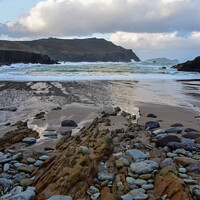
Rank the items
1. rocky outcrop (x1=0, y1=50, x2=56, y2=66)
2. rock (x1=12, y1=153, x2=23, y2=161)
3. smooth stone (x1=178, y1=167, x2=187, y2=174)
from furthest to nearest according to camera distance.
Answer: rocky outcrop (x1=0, y1=50, x2=56, y2=66) < rock (x1=12, y1=153, x2=23, y2=161) < smooth stone (x1=178, y1=167, x2=187, y2=174)

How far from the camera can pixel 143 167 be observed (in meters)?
2.86

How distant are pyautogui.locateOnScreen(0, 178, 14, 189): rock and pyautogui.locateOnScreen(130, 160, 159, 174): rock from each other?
1650 mm

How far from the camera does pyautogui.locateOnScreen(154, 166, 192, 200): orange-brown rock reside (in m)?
2.26

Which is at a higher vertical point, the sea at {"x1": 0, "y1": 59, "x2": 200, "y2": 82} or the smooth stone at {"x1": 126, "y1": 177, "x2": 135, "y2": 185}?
the sea at {"x1": 0, "y1": 59, "x2": 200, "y2": 82}

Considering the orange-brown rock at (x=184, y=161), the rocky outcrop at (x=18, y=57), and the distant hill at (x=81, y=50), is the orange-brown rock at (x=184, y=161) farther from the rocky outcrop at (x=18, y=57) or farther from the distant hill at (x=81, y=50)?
the distant hill at (x=81, y=50)

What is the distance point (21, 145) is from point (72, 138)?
1064 mm

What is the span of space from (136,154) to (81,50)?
138 metres

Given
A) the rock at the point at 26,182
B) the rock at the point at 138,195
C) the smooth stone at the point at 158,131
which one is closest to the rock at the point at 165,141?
the smooth stone at the point at 158,131

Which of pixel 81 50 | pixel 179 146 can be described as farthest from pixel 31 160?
pixel 81 50

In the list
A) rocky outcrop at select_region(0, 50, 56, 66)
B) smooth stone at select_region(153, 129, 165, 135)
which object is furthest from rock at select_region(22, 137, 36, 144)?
rocky outcrop at select_region(0, 50, 56, 66)

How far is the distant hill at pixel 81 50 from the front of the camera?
120 m

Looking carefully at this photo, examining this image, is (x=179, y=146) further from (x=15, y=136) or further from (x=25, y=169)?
(x=15, y=136)

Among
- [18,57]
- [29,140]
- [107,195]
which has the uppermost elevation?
[18,57]

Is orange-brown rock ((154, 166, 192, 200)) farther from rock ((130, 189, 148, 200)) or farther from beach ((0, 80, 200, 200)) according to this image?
rock ((130, 189, 148, 200))
